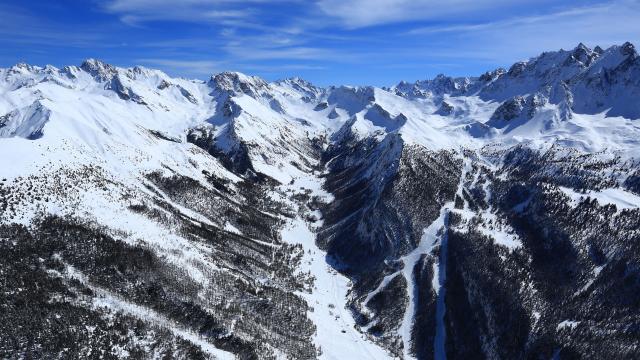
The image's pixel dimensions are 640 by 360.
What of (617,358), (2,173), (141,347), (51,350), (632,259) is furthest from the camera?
(632,259)

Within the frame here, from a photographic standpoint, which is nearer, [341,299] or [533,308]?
[533,308]

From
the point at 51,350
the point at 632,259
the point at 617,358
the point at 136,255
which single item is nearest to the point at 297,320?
the point at 136,255

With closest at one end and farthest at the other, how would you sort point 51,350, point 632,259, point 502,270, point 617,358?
point 51,350, point 617,358, point 632,259, point 502,270

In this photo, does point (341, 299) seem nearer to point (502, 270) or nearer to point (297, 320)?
point (297, 320)

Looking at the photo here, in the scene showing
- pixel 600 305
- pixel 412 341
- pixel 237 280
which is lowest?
pixel 412 341

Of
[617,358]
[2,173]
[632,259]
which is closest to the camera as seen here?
[617,358]

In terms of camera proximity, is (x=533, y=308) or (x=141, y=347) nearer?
(x=141, y=347)

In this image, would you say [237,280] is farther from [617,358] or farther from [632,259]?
[632,259]

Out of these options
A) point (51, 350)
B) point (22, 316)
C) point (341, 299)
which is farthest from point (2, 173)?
point (341, 299)

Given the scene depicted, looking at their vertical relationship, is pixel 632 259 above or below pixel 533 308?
above
